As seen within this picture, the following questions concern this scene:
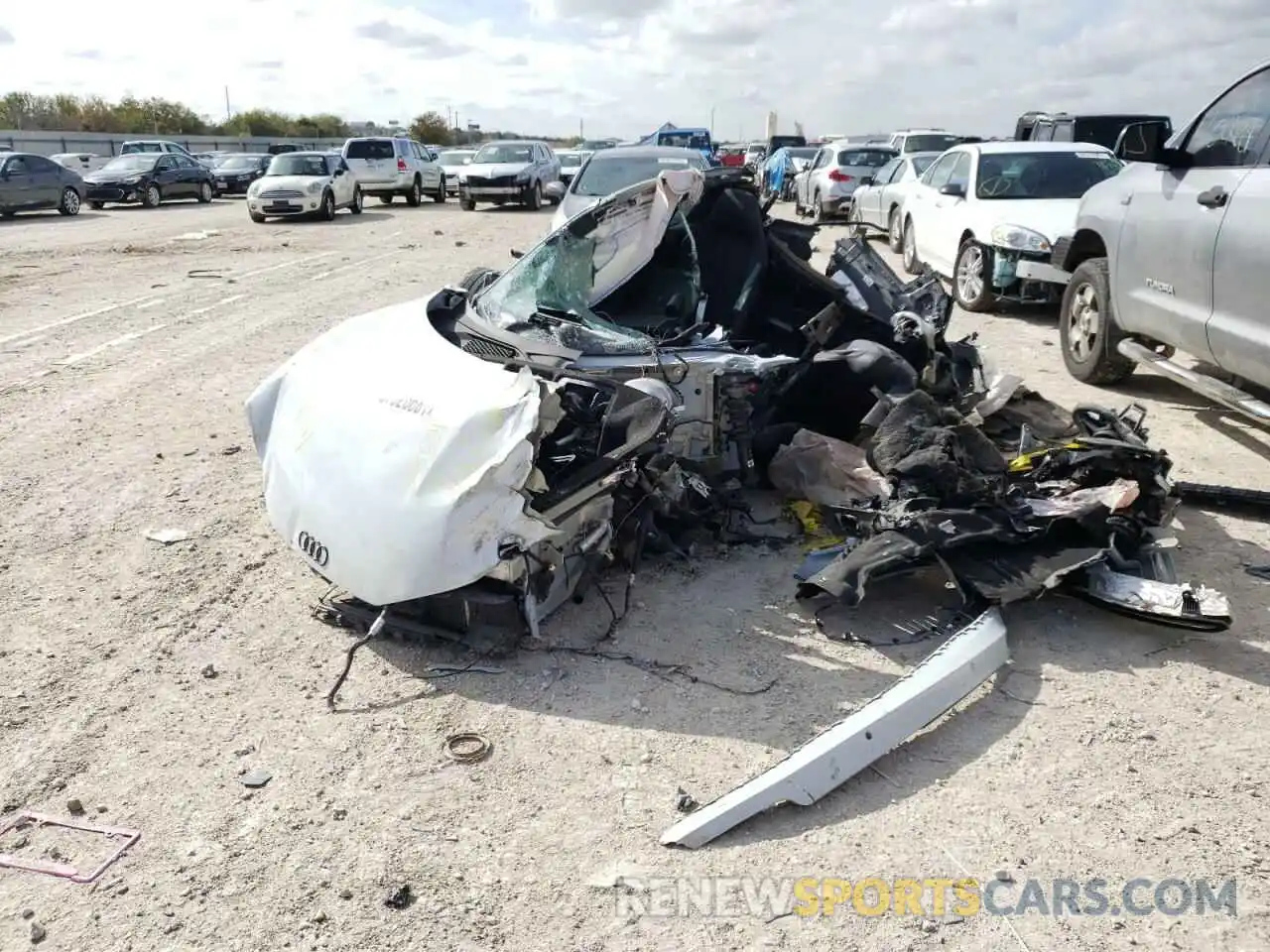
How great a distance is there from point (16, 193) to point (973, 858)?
25540mm

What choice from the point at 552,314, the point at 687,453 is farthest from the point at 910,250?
the point at 687,453

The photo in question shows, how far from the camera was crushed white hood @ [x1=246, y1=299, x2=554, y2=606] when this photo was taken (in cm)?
Result: 338

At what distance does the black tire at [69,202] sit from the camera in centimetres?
2331

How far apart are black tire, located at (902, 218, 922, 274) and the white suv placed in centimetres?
1665

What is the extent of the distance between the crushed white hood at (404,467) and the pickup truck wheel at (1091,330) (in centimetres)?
504

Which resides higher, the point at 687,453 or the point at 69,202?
the point at 69,202

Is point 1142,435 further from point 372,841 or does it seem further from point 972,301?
point 972,301

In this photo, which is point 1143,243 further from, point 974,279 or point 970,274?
point 970,274

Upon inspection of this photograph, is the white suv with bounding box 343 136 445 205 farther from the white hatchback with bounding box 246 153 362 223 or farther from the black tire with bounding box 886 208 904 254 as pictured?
the black tire with bounding box 886 208 904 254

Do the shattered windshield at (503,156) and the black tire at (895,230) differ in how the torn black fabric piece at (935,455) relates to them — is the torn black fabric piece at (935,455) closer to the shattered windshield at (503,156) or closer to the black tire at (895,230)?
the black tire at (895,230)

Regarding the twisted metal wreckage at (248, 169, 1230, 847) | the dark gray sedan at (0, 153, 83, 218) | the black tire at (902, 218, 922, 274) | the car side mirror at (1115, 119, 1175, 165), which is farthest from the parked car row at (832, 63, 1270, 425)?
the dark gray sedan at (0, 153, 83, 218)

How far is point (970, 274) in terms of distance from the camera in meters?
10.6

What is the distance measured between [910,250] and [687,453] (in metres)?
9.71

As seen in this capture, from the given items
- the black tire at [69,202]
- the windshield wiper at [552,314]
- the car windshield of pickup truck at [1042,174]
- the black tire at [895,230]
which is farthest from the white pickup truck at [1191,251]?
the black tire at [69,202]
